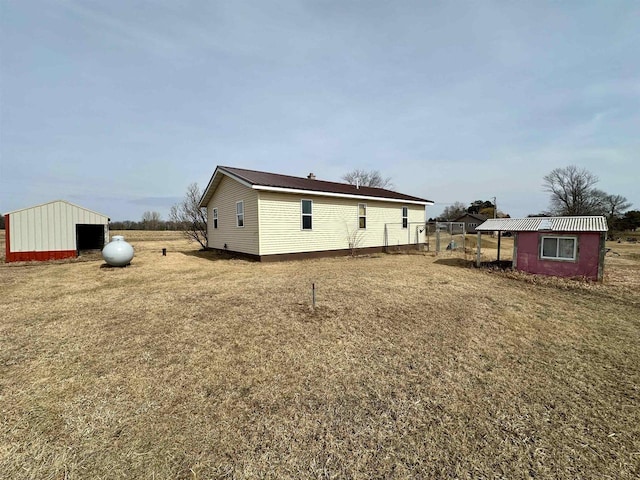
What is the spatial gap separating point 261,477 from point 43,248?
1669 centimetres

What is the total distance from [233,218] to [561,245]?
506 inches

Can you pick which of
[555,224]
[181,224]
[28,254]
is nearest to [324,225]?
[555,224]

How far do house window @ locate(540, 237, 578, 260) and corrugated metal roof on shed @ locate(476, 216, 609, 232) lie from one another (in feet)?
1.31

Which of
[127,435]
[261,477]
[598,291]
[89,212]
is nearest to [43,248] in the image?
[89,212]

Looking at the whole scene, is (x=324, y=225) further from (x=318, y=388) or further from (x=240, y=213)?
(x=318, y=388)

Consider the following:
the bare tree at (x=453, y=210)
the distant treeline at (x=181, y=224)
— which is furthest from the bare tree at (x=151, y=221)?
the bare tree at (x=453, y=210)

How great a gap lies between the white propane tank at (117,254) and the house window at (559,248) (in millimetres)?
14622

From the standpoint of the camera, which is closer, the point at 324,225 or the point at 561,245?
the point at 561,245

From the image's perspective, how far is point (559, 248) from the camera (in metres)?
9.12

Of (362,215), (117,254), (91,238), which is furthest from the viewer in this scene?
(91,238)

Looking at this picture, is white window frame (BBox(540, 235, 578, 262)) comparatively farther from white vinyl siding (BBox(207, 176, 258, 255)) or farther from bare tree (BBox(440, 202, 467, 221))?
bare tree (BBox(440, 202, 467, 221))

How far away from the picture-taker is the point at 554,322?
5289mm

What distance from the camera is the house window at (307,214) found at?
13.1 metres

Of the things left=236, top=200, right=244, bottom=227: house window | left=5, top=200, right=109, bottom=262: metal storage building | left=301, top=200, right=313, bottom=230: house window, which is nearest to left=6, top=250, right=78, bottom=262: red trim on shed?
left=5, top=200, right=109, bottom=262: metal storage building
